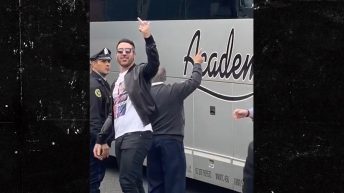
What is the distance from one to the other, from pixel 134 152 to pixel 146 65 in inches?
25.9

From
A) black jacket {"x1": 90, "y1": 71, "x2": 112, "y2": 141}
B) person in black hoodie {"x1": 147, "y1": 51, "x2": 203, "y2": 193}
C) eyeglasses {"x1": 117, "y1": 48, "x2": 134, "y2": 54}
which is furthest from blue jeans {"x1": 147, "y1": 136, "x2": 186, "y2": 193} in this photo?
eyeglasses {"x1": 117, "y1": 48, "x2": 134, "y2": 54}

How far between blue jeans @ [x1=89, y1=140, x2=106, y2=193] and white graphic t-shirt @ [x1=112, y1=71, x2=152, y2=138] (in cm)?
40

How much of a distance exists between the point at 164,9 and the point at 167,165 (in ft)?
3.85

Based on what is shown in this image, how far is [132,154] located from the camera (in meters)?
7.04

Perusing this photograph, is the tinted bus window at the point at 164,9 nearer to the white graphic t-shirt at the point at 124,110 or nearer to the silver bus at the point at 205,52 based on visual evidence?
the silver bus at the point at 205,52

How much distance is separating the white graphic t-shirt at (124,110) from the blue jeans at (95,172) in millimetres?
400

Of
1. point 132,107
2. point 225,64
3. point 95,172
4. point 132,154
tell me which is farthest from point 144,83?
point 95,172

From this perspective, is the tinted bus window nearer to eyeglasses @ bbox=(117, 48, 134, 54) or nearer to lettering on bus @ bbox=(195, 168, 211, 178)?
eyeglasses @ bbox=(117, 48, 134, 54)

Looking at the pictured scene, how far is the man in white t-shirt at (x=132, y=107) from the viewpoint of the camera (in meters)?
6.95
